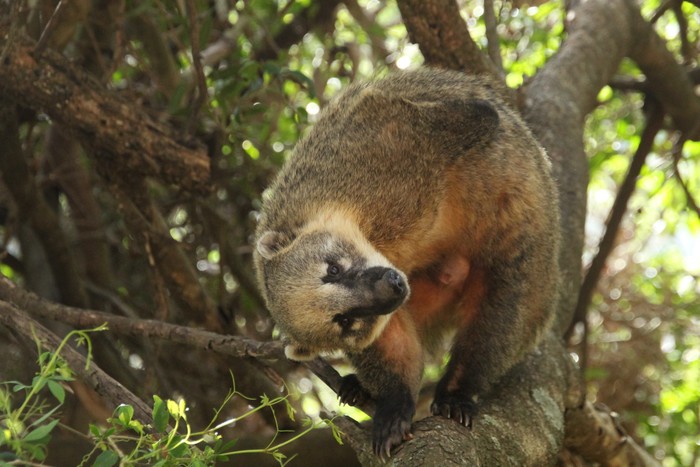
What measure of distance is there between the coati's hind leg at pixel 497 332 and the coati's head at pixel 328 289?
489 millimetres

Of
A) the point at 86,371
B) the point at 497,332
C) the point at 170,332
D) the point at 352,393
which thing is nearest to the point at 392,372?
the point at 352,393

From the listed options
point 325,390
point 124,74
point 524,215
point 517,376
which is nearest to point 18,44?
point 124,74

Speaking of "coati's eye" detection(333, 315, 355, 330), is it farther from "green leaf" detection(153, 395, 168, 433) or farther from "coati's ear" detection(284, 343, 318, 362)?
"green leaf" detection(153, 395, 168, 433)

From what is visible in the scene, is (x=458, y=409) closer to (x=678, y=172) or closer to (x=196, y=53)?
(x=196, y=53)

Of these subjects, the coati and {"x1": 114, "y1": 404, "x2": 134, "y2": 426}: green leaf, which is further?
the coati

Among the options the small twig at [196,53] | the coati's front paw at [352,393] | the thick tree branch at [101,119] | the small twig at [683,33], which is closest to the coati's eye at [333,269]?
the coati's front paw at [352,393]

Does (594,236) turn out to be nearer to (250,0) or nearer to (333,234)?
(250,0)

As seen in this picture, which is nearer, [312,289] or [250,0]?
[312,289]

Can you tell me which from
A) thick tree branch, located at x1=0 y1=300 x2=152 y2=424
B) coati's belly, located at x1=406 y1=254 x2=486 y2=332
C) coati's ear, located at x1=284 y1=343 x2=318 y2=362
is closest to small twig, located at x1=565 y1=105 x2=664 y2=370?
coati's belly, located at x1=406 y1=254 x2=486 y2=332

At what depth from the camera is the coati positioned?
11.4 feet

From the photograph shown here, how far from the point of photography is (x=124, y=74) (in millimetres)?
5328

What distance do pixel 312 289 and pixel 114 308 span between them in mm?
2345

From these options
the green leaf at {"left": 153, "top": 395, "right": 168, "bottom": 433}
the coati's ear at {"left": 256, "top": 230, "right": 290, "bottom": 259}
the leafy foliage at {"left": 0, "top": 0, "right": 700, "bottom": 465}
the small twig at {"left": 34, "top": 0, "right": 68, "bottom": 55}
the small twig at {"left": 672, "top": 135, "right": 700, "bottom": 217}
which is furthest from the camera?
the small twig at {"left": 672, "top": 135, "right": 700, "bottom": 217}

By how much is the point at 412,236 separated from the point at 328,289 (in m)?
0.52
